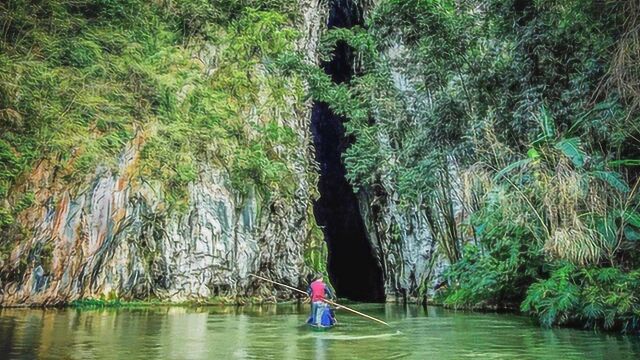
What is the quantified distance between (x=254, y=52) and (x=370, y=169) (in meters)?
6.42

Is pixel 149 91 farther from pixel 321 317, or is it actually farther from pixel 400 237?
pixel 321 317

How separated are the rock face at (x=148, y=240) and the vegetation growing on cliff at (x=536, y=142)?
646 cm

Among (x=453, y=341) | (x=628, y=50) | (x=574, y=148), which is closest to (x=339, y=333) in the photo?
(x=453, y=341)

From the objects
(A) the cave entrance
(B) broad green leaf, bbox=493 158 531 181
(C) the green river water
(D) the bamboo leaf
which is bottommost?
(C) the green river water

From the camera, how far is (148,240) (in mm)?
20453

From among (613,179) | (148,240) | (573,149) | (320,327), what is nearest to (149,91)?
(148,240)

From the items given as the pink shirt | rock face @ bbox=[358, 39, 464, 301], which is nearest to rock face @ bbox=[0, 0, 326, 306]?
rock face @ bbox=[358, 39, 464, 301]

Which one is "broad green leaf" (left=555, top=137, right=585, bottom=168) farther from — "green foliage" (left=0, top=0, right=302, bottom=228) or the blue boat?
"green foliage" (left=0, top=0, right=302, bottom=228)

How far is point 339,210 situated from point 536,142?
68.5ft

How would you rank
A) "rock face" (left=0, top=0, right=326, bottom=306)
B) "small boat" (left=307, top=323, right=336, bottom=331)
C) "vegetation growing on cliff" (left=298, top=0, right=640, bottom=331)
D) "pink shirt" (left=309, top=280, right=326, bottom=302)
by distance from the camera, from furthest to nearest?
"rock face" (left=0, top=0, right=326, bottom=306) < "pink shirt" (left=309, top=280, right=326, bottom=302) < "small boat" (left=307, top=323, right=336, bottom=331) < "vegetation growing on cliff" (left=298, top=0, right=640, bottom=331)

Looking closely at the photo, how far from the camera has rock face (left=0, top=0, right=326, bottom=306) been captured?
17984 millimetres

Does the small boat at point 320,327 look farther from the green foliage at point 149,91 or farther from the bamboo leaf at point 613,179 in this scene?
the green foliage at point 149,91

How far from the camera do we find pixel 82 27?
17500mm

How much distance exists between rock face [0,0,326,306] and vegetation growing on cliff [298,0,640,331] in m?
6.46
